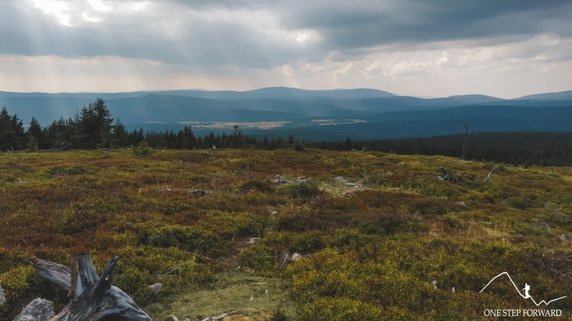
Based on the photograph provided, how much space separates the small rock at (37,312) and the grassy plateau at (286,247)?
713 mm

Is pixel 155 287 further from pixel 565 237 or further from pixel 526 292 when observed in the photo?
pixel 565 237

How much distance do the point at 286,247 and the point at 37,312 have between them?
24.4ft

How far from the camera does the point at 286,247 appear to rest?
44.5ft

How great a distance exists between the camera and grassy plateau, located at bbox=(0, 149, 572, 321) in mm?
9211

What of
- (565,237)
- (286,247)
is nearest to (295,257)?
(286,247)

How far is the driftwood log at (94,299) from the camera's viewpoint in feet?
24.0

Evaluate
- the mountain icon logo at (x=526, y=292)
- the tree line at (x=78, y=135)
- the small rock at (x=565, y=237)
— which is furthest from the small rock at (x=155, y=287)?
the tree line at (x=78, y=135)

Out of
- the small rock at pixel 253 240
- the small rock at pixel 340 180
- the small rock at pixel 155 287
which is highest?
the small rock at pixel 155 287

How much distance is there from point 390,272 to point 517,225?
10070 mm

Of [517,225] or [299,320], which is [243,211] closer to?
[299,320]

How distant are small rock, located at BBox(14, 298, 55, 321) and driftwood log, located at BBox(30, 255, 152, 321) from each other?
733mm

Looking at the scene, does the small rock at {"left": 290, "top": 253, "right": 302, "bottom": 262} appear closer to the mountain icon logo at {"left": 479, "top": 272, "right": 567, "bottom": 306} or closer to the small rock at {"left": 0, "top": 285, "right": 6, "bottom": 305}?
the mountain icon logo at {"left": 479, "top": 272, "right": 567, "bottom": 306}

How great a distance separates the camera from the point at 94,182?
23.3 meters

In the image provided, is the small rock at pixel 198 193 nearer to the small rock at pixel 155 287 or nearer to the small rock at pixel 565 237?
the small rock at pixel 155 287
